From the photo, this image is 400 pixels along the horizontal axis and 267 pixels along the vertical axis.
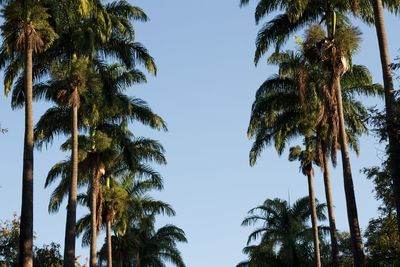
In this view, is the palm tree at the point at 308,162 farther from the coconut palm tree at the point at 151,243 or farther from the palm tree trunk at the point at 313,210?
the coconut palm tree at the point at 151,243

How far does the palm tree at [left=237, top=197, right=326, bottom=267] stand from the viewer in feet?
148

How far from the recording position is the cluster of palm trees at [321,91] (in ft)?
79.4

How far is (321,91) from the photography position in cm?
2781

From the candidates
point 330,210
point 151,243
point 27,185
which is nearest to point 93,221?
point 330,210

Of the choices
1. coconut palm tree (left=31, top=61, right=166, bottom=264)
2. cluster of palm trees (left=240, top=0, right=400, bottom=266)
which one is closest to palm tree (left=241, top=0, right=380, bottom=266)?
cluster of palm trees (left=240, top=0, right=400, bottom=266)

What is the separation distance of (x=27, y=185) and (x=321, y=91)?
11339 millimetres

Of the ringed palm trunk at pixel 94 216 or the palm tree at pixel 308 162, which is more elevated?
the palm tree at pixel 308 162

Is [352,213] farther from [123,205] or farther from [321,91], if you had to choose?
[123,205]

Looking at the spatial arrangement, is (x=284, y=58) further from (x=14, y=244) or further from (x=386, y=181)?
(x=14, y=244)

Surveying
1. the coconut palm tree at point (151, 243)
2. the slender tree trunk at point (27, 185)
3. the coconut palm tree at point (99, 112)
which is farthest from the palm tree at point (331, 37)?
the coconut palm tree at point (151, 243)

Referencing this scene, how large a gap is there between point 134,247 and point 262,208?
8281mm

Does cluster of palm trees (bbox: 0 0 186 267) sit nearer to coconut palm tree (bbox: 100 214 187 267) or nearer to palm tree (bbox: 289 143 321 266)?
coconut palm tree (bbox: 100 214 187 267)

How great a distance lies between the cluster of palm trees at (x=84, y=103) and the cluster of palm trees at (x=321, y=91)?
19.2 feet

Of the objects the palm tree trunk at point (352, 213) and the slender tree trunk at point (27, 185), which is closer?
the slender tree trunk at point (27, 185)
